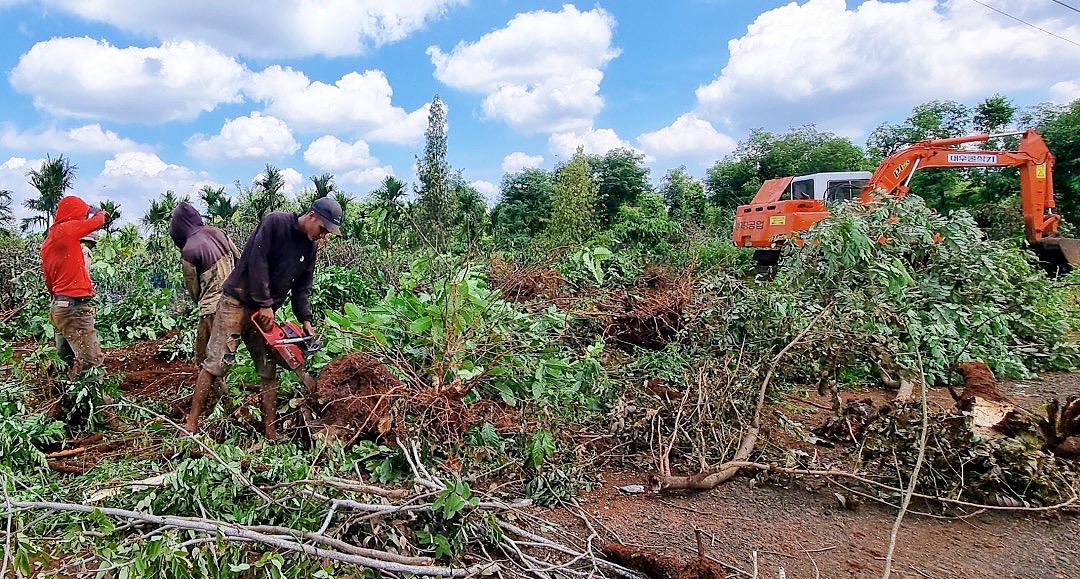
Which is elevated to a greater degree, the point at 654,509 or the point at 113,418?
the point at 113,418

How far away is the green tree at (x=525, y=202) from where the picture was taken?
20703mm

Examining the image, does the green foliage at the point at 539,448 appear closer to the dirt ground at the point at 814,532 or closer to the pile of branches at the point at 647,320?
the dirt ground at the point at 814,532

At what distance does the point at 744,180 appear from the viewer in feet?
84.1

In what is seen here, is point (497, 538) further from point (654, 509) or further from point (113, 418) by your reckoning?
point (113, 418)

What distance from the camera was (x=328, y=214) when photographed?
399 cm

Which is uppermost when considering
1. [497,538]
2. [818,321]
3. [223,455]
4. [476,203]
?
[476,203]

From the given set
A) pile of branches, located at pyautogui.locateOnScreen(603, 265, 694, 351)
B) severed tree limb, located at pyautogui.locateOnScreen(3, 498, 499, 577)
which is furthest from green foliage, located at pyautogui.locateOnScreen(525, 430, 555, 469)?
pile of branches, located at pyautogui.locateOnScreen(603, 265, 694, 351)

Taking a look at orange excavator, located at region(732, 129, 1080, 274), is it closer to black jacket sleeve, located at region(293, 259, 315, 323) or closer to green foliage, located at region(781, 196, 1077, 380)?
green foliage, located at region(781, 196, 1077, 380)

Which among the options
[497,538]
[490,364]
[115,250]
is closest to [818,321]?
[490,364]

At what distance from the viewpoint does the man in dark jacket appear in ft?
15.0

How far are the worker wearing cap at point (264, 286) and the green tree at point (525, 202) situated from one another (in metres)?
15.5

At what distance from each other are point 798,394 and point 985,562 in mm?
2649

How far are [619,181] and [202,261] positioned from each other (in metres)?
16.8

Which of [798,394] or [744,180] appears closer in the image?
[798,394]
